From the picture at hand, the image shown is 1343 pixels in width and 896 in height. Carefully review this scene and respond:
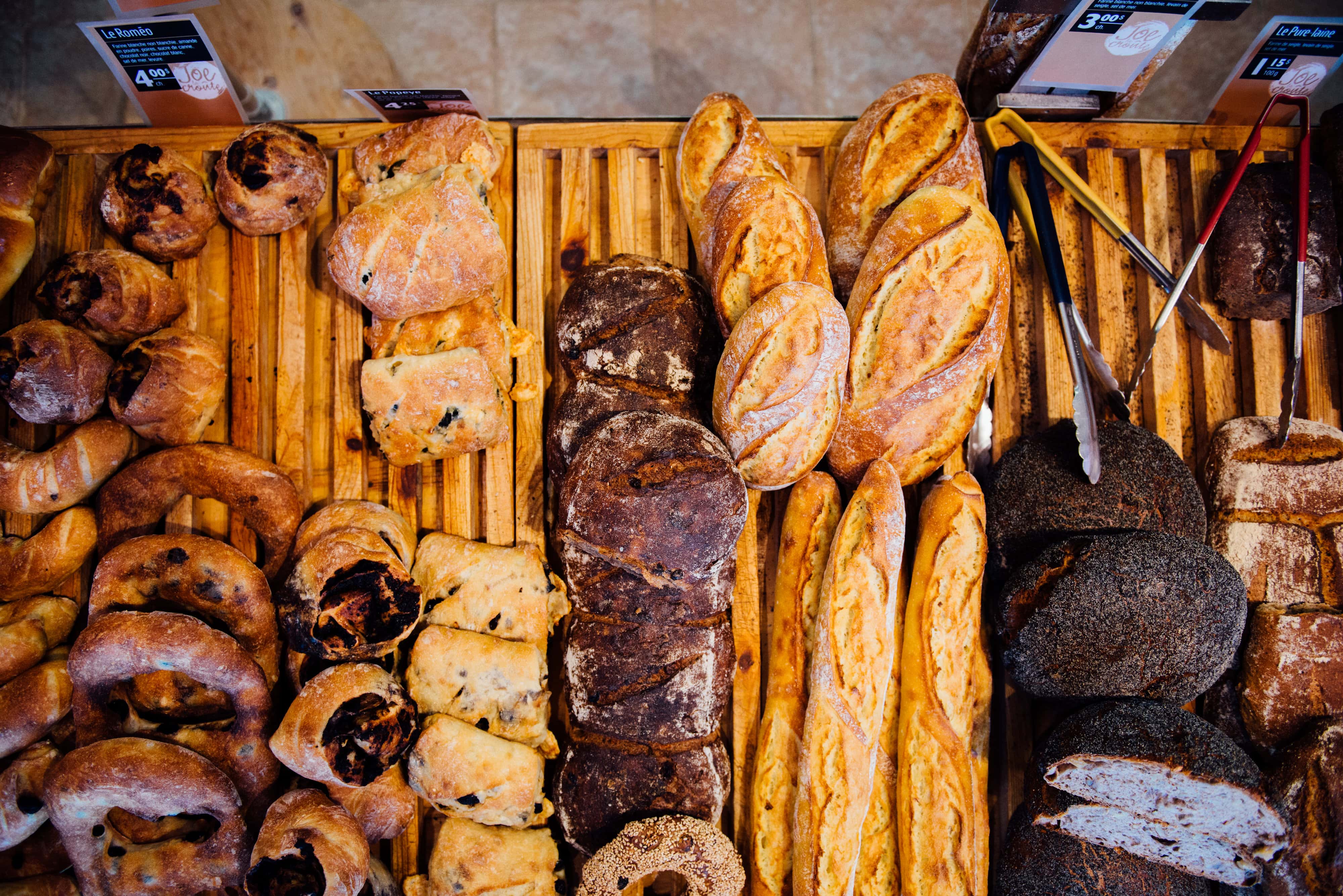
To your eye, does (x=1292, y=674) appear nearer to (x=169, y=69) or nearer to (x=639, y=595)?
(x=639, y=595)

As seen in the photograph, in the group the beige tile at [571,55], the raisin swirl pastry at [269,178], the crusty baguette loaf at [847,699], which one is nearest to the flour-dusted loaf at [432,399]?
the raisin swirl pastry at [269,178]

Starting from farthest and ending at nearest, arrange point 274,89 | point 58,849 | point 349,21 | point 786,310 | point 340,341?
point 349,21
point 274,89
point 340,341
point 58,849
point 786,310

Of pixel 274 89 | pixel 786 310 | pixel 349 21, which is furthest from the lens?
pixel 349 21

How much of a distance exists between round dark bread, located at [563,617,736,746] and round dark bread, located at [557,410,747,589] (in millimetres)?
179

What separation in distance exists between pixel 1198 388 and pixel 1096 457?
2.00 feet

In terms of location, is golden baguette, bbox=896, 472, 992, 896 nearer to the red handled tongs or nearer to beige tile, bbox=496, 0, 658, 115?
the red handled tongs

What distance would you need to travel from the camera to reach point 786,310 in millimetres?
1973

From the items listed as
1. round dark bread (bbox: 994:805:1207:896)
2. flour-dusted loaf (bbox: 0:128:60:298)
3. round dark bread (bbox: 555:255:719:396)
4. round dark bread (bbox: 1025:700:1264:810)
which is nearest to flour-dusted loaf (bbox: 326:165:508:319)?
round dark bread (bbox: 555:255:719:396)

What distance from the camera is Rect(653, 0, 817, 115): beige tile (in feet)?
11.3

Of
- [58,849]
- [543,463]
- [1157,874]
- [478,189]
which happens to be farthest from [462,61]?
[1157,874]

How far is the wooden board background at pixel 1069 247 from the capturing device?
2.47 meters

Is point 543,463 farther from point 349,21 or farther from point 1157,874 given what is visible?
point 349,21

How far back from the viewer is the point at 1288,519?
231cm

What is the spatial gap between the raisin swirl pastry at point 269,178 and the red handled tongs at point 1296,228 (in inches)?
109
